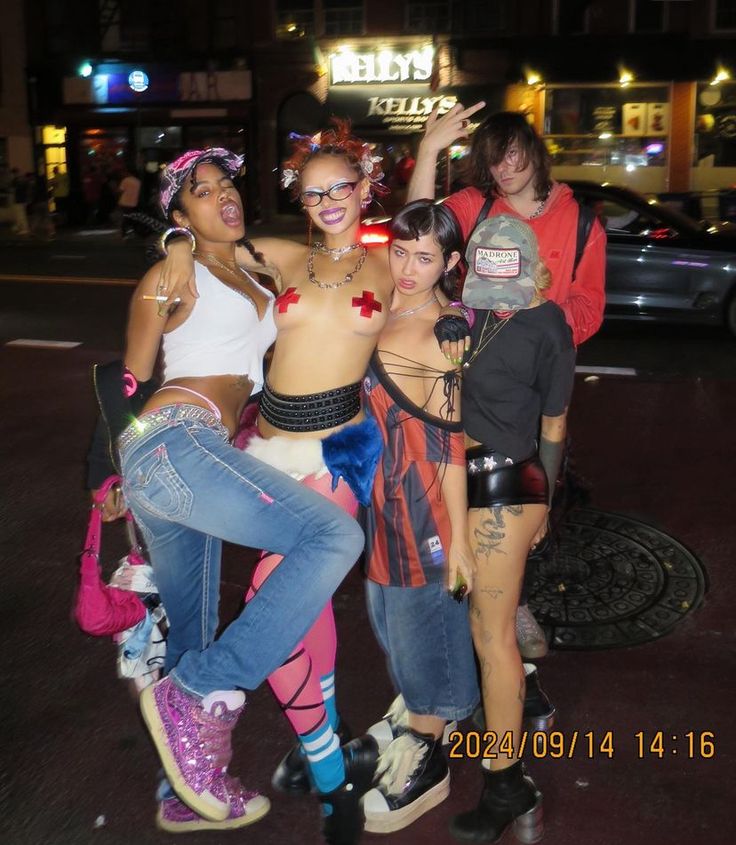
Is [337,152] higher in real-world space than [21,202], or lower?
lower

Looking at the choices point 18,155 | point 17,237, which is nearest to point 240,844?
point 17,237

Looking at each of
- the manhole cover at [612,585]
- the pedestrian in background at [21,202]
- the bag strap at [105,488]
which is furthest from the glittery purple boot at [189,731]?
the pedestrian in background at [21,202]

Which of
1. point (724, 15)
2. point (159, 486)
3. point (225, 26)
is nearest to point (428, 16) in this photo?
point (225, 26)

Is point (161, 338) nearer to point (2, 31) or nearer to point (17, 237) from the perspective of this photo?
point (17, 237)

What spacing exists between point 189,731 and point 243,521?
661 mm

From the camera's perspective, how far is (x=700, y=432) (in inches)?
282

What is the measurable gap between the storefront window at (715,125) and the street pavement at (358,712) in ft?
66.3

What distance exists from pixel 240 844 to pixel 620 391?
20.3 ft

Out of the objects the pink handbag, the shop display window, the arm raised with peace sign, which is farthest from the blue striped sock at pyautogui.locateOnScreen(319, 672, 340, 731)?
the shop display window

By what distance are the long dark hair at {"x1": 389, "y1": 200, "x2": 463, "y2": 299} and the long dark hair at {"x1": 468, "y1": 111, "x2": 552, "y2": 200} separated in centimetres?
89

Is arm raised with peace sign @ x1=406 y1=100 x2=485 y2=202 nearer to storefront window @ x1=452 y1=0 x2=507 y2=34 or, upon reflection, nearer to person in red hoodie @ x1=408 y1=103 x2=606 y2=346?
person in red hoodie @ x1=408 y1=103 x2=606 y2=346

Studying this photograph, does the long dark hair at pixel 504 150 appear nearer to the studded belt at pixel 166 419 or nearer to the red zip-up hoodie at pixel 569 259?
the red zip-up hoodie at pixel 569 259

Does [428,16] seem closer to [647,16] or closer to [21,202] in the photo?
[647,16]

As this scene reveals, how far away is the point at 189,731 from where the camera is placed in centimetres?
284
